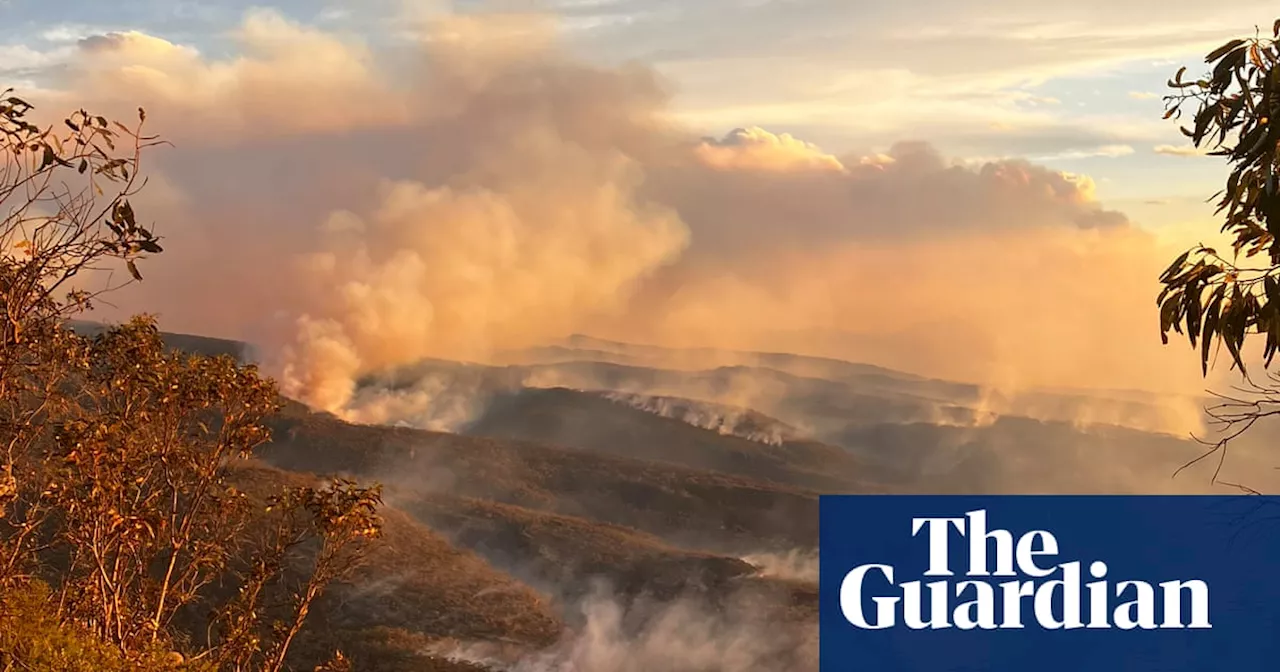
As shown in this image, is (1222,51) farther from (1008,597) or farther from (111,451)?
(1008,597)

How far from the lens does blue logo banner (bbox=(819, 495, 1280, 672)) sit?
5922 cm

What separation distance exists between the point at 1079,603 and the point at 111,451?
50.2m

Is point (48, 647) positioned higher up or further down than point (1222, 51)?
further down

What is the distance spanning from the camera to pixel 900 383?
9919 cm

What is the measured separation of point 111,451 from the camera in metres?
10.5

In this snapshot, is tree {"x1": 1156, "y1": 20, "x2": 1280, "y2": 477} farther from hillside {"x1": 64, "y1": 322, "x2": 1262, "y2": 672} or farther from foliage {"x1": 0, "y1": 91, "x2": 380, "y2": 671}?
hillside {"x1": 64, "y1": 322, "x2": 1262, "y2": 672}

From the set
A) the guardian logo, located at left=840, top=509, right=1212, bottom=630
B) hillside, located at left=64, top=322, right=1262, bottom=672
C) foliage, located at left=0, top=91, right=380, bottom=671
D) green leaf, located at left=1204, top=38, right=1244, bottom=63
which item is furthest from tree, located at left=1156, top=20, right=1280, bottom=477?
hillside, located at left=64, top=322, right=1262, bottom=672

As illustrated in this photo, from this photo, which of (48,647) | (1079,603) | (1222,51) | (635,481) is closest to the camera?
(1222,51)

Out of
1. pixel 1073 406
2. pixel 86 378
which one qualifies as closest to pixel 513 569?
pixel 1073 406

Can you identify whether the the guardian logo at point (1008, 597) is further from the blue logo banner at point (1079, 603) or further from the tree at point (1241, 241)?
the tree at point (1241, 241)

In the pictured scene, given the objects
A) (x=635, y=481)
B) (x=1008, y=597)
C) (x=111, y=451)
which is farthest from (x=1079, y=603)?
(x=111, y=451)

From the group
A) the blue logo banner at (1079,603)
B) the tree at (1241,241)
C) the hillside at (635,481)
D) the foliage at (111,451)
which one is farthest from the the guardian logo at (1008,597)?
the tree at (1241,241)

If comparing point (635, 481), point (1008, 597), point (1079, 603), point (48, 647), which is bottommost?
point (48, 647)

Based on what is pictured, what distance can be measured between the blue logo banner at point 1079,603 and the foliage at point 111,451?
41.8 m
